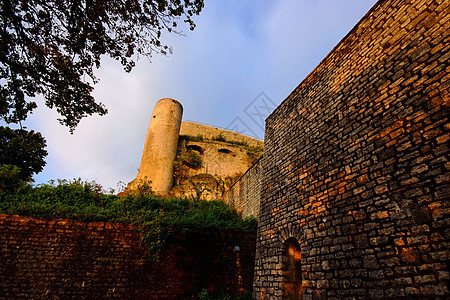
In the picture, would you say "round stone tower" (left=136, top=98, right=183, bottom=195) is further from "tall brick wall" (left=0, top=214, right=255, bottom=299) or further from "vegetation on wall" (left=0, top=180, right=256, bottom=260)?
"tall brick wall" (left=0, top=214, right=255, bottom=299)

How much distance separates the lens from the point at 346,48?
4961mm

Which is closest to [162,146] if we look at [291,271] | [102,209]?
[102,209]

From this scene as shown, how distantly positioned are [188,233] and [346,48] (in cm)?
796

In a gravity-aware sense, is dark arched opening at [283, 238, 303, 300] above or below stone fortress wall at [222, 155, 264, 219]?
below

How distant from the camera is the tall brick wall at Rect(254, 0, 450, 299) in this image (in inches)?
108

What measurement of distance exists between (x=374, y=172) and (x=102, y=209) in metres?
9.31

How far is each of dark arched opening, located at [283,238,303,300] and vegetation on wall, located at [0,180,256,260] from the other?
4410 millimetres

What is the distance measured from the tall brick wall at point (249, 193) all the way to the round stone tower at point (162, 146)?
541 cm

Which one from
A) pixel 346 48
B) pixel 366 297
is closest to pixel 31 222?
pixel 366 297

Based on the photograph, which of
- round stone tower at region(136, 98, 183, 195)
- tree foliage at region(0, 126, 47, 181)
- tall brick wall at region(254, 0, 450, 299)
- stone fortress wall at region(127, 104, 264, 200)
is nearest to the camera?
tall brick wall at region(254, 0, 450, 299)

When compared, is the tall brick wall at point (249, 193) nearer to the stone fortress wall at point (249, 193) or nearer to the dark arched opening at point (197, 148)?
the stone fortress wall at point (249, 193)

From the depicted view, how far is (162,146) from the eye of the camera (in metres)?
17.2

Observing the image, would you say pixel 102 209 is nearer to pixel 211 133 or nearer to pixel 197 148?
pixel 197 148

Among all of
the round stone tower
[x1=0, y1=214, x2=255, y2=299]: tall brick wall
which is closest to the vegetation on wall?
[x1=0, y1=214, x2=255, y2=299]: tall brick wall
